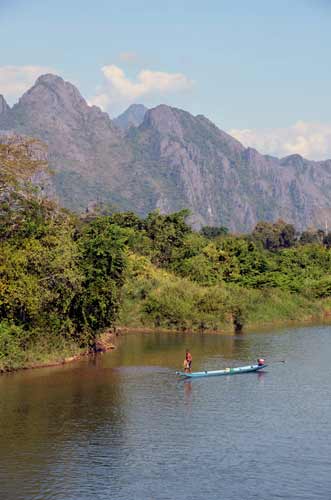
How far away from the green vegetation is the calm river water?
2.17 meters

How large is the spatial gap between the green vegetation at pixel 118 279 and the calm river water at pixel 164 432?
2174mm

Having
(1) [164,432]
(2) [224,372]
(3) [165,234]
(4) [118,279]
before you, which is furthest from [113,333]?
(1) [164,432]

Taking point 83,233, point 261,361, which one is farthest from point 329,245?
point 261,361

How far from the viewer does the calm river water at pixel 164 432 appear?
19.9 m

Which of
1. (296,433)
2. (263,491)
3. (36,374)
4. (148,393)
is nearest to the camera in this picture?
(263,491)

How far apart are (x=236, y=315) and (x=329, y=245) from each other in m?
53.6

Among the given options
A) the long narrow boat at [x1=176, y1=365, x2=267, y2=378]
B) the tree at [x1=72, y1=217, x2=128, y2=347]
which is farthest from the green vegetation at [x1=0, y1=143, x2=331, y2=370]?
the long narrow boat at [x1=176, y1=365, x2=267, y2=378]

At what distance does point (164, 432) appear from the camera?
24750 mm

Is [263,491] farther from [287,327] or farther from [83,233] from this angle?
[287,327]

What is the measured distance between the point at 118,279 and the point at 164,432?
616 inches

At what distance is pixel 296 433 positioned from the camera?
24.5 meters

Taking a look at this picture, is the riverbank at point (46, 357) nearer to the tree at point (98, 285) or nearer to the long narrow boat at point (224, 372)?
the tree at point (98, 285)

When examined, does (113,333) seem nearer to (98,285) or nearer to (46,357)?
(98,285)

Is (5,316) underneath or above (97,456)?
above
